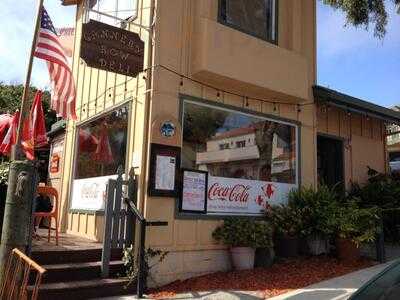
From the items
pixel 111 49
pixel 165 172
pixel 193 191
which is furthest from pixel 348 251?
pixel 111 49

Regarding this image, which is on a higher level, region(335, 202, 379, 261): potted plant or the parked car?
region(335, 202, 379, 261): potted plant

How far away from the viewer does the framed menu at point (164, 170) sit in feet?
27.0

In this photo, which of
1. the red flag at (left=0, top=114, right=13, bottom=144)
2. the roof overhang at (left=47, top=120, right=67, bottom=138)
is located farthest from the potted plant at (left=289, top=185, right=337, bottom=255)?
the red flag at (left=0, top=114, right=13, bottom=144)

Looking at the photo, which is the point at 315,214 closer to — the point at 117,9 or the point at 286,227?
the point at 286,227

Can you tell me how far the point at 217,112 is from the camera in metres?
9.47

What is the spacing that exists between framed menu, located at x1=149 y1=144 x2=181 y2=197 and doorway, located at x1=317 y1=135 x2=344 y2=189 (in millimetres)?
5507

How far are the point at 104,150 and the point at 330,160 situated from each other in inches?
238

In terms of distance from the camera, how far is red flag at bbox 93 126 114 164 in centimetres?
979

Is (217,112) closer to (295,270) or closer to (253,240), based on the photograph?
(253,240)

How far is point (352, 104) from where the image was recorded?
38.2 feet

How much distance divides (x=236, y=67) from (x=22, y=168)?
469cm

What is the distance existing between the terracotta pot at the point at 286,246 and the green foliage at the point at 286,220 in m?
0.11

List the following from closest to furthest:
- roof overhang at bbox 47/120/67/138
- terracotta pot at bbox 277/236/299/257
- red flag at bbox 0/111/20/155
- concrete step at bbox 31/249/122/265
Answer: concrete step at bbox 31/249/122/265
terracotta pot at bbox 277/236/299/257
red flag at bbox 0/111/20/155
roof overhang at bbox 47/120/67/138

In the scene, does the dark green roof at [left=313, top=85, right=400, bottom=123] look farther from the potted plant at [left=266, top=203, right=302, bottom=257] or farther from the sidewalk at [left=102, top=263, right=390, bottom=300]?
the sidewalk at [left=102, top=263, right=390, bottom=300]
